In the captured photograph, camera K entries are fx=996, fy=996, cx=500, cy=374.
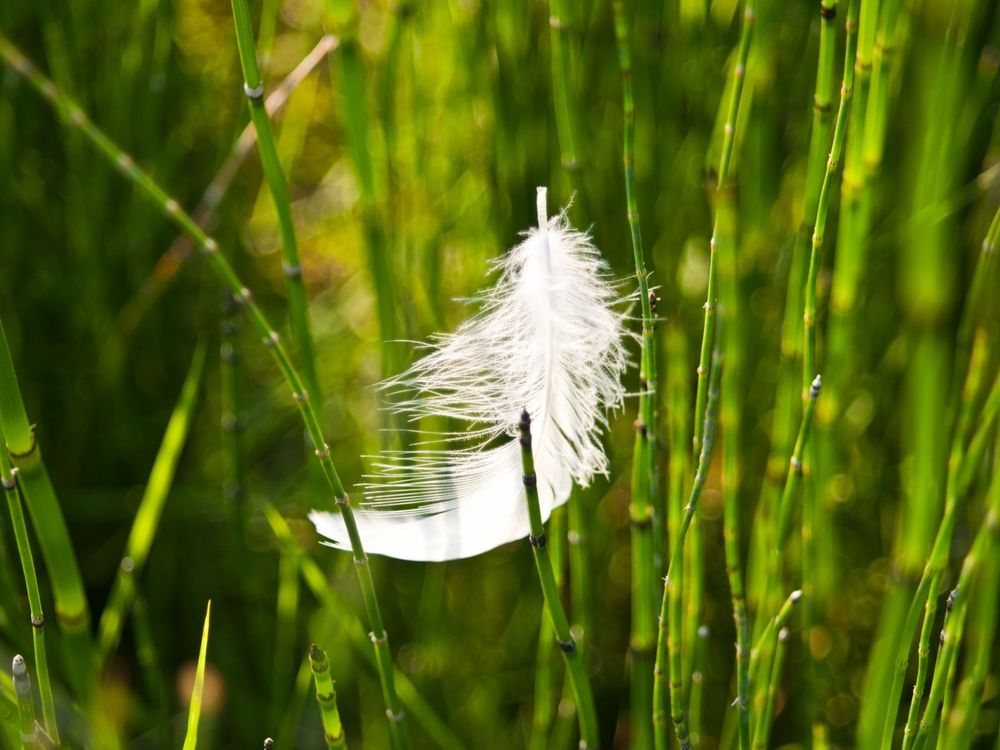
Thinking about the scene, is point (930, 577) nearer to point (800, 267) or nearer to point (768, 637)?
point (768, 637)

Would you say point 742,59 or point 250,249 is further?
point 250,249

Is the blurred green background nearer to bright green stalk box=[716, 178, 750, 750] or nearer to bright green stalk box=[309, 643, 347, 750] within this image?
bright green stalk box=[716, 178, 750, 750]

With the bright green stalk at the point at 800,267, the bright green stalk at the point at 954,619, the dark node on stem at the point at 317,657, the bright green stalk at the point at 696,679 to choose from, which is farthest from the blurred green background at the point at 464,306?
the dark node on stem at the point at 317,657

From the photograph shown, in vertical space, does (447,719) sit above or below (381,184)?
below

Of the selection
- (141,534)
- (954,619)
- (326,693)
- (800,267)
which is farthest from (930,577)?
(141,534)

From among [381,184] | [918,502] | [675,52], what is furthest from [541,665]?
[675,52]

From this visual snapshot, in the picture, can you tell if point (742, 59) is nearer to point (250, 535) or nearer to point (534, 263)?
point (534, 263)
